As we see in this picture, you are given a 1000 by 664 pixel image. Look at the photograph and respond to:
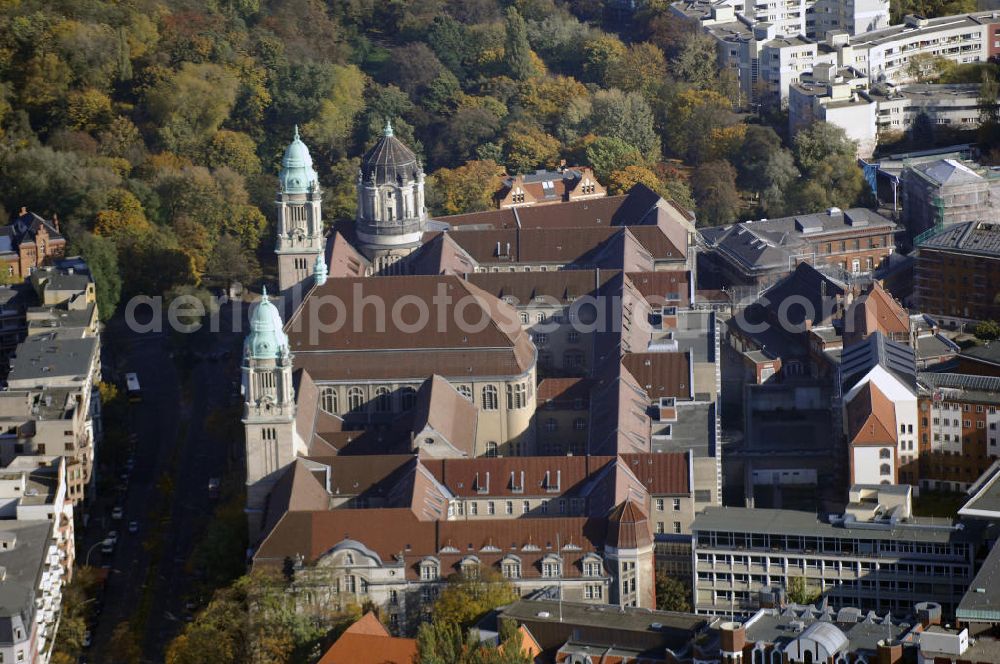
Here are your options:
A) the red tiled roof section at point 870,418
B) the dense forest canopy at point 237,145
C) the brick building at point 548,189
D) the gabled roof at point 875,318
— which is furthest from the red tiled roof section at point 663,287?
the dense forest canopy at point 237,145

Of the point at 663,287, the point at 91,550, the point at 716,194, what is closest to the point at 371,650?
the point at 91,550

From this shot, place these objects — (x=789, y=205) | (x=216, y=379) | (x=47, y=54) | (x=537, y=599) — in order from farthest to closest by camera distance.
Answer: (x=47, y=54), (x=789, y=205), (x=216, y=379), (x=537, y=599)

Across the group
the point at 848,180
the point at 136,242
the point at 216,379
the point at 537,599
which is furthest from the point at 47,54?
the point at 537,599

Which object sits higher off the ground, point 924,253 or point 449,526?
point 924,253

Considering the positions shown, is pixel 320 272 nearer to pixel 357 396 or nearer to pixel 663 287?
pixel 357 396

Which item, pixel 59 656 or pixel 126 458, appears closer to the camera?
pixel 59 656

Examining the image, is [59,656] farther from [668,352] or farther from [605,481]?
[668,352]

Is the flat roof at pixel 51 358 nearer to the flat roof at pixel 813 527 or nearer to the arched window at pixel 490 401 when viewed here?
the arched window at pixel 490 401
